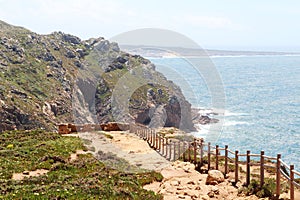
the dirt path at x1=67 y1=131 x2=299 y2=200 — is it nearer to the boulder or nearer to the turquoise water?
the boulder

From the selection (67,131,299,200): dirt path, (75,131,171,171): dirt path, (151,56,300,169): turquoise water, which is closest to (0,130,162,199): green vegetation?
(67,131,299,200): dirt path

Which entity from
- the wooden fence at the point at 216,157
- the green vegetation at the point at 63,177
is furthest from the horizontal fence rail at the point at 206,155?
the green vegetation at the point at 63,177

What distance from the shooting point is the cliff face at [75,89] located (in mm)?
77375

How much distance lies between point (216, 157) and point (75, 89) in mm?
86003

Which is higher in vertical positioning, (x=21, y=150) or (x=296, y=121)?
(x=21, y=150)

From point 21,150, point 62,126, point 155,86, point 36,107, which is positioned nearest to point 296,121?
point 155,86

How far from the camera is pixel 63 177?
53.7ft

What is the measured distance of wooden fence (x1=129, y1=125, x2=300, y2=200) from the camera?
12.6 metres

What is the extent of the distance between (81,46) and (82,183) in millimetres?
125219

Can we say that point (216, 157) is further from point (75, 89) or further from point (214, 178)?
point (75, 89)

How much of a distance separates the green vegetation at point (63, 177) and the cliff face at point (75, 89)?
47003 millimetres

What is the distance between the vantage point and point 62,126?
3747cm

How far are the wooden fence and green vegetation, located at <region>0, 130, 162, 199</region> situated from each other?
3168 millimetres

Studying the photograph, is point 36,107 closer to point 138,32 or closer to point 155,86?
point 155,86
